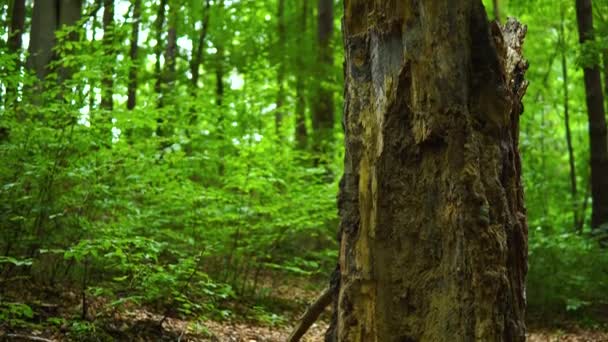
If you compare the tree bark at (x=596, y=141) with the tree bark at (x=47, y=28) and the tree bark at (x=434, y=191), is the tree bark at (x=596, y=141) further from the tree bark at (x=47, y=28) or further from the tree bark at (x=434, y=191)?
the tree bark at (x=47, y=28)

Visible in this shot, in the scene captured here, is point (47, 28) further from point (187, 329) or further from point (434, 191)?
point (434, 191)

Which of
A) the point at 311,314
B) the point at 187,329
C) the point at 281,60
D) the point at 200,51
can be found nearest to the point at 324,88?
the point at 281,60

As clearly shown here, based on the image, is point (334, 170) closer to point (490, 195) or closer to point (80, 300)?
point (80, 300)

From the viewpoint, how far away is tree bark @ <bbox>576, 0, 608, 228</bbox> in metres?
10.2

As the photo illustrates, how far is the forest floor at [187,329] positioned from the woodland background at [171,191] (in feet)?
0.20

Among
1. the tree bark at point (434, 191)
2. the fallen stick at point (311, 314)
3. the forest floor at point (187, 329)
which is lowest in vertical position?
the forest floor at point (187, 329)

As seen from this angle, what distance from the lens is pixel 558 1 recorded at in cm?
1370

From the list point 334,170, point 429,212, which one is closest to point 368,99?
point 429,212

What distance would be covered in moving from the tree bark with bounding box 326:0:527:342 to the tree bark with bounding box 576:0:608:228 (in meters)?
7.24

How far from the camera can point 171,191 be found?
7.36m

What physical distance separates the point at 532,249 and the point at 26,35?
39.0ft

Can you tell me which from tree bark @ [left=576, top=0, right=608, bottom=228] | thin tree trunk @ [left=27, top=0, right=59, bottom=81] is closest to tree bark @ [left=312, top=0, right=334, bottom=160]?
tree bark @ [left=576, top=0, right=608, bottom=228]

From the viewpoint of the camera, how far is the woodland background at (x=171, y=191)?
19.8ft

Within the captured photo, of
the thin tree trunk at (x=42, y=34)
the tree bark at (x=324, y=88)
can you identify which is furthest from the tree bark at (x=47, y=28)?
the tree bark at (x=324, y=88)
